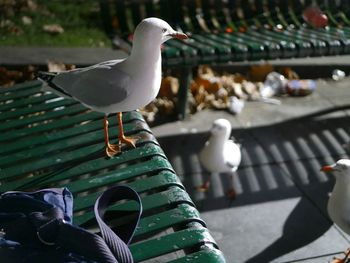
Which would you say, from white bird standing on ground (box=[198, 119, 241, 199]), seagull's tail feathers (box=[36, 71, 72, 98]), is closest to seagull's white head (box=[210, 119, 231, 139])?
white bird standing on ground (box=[198, 119, 241, 199])

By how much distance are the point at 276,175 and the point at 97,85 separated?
1.91 m

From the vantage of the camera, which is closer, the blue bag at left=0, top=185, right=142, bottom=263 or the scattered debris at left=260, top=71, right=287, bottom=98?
the blue bag at left=0, top=185, right=142, bottom=263

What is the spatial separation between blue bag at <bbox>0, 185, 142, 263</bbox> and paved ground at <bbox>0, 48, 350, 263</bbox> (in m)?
1.46

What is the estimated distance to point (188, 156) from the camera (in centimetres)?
423

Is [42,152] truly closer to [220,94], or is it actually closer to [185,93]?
[185,93]

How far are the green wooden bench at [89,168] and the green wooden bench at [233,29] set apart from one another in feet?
3.76

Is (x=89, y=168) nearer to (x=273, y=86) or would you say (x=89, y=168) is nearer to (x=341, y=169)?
(x=341, y=169)

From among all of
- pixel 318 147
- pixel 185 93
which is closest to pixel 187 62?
pixel 185 93

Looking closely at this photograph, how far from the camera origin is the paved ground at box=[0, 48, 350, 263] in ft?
10.9

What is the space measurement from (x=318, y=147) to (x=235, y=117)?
775 mm

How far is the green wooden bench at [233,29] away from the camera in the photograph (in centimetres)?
410

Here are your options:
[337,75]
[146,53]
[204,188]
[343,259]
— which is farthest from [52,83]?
[337,75]

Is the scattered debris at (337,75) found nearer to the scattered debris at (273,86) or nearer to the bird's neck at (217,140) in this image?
the scattered debris at (273,86)

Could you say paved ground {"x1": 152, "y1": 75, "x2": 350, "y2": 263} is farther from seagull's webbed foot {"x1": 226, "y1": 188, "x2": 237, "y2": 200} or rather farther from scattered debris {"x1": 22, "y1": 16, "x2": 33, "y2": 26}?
scattered debris {"x1": 22, "y1": 16, "x2": 33, "y2": 26}
